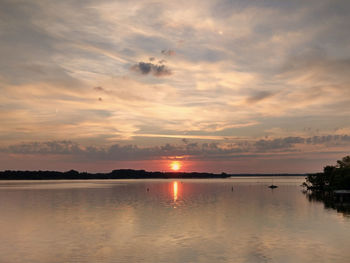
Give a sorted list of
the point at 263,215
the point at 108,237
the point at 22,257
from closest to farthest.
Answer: the point at 22,257 < the point at 108,237 < the point at 263,215

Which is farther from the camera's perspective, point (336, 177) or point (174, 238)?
point (336, 177)

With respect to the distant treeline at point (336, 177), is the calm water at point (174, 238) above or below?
below

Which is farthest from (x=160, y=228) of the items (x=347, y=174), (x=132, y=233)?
(x=347, y=174)

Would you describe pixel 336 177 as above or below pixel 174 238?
above

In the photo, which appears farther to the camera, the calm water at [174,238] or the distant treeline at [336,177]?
the distant treeline at [336,177]

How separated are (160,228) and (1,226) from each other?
2855cm

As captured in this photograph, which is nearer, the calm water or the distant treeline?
the calm water

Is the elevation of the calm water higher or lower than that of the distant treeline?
lower

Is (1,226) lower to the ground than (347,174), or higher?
lower

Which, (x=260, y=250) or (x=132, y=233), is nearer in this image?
(x=260, y=250)

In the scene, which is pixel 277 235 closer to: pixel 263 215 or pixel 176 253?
pixel 176 253

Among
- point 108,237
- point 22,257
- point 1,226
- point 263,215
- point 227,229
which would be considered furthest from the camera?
→ point 263,215

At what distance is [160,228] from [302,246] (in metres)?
23.3

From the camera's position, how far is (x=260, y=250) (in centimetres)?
4456
